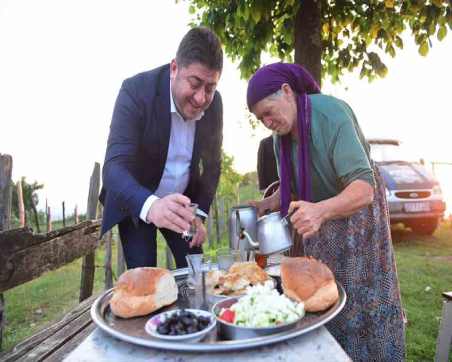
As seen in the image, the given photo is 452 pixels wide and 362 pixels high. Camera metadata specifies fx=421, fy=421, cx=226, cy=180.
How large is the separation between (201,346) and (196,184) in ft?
5.44

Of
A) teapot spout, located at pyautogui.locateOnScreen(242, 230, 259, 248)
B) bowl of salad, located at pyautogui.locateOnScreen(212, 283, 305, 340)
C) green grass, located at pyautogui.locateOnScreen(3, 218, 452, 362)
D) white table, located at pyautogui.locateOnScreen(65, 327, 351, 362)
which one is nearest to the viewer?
white table, located at pyautogui.locateOnScreen(65, 327, 351, 362)

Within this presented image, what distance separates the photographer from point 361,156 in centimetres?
202

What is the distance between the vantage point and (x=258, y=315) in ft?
4.55

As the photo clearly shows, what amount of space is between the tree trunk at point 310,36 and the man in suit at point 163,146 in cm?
256

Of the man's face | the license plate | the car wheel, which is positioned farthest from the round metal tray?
the car wheel

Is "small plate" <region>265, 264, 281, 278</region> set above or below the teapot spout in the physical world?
below

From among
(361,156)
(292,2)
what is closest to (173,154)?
(361,156)

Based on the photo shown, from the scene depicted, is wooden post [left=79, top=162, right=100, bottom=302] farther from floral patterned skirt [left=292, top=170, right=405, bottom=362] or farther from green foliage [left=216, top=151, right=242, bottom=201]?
green foliage [left=216, top=151, right=242, bottom=201]

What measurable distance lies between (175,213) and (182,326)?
589mm

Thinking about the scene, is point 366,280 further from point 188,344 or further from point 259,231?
point 188,344

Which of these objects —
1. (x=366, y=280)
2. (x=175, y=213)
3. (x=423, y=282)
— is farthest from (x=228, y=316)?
(x=423, y=282)

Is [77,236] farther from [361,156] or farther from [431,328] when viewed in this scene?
[431,328]

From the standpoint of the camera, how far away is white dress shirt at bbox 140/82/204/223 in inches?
101

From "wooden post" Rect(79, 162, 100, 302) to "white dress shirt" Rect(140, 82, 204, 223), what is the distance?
2779 mm
